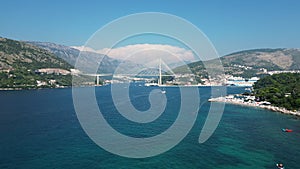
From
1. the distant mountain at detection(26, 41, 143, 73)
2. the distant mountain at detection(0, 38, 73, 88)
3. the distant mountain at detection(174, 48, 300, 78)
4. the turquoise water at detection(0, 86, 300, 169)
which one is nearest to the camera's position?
the turquoise water at detection(0, 86, 300, 169)

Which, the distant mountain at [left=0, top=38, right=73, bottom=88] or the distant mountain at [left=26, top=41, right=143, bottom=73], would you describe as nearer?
the distant mountain at [left=26, top=41, right=143, bottom=73]

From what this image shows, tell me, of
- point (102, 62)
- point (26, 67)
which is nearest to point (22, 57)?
point (26, 67)

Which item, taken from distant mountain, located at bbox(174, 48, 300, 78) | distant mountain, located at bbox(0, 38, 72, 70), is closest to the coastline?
distant mountain, located at bbox(0, 38, 72, 70)

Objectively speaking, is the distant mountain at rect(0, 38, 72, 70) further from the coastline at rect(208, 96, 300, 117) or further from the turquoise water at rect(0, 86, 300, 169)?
the coastline at rect(208, 96, 300, 117)

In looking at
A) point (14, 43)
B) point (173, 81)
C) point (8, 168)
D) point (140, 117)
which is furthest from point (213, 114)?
point (14, 43)

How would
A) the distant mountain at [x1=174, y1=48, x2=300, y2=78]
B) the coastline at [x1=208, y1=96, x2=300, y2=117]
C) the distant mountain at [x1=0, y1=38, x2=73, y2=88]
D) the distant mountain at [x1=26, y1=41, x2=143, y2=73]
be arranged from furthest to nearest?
the distant mountain at [x1=174, y1=48, x2=300, y2=78]
the distant mountain at [x1=0, y1=38, x2=73, y2=88]
the coastline at [x1=208, y1=96, x2=300, y2=117]
the distant mountain at [x1=26, y1=41, x2=143, y2=73]

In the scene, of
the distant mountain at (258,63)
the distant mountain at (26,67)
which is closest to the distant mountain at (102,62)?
the distant mountain at (26,67)

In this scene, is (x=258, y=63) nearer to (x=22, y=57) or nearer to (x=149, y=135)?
(x=22, y=57)

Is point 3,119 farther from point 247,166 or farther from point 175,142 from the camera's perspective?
point 247,166
